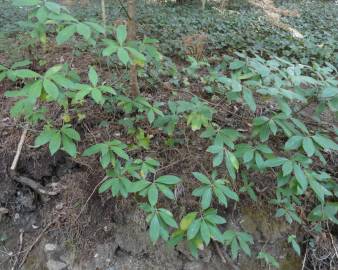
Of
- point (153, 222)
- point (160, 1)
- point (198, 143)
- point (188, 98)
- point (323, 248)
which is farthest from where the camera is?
point (160, 1)

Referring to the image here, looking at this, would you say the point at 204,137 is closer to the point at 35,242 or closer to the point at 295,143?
the point at 295,143

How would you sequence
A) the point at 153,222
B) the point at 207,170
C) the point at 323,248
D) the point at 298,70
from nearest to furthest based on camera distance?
the point at 153,222 < the point at 298,70 < the point at 323,248 < the point at 207,170

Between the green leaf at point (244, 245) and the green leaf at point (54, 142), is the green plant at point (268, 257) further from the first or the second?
the green leaf at point (54, 142)

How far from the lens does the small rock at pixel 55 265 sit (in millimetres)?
2004

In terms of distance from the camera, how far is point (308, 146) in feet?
5.22

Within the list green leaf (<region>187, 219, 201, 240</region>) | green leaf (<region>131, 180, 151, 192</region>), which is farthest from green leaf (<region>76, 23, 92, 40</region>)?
green leaf (<region>187, 219, 201, 240</region>)

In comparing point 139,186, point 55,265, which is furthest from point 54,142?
point 55,265

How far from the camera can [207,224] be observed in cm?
158

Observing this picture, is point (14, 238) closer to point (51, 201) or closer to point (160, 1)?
point (51, 201)

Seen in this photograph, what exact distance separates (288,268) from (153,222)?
110cm

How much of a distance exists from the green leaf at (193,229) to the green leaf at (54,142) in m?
0.78

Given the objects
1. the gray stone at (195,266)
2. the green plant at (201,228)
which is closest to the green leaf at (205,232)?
the green plant at (201,228)

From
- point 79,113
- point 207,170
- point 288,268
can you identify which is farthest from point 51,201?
point 288,268

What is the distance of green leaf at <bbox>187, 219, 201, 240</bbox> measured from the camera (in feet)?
5.04
